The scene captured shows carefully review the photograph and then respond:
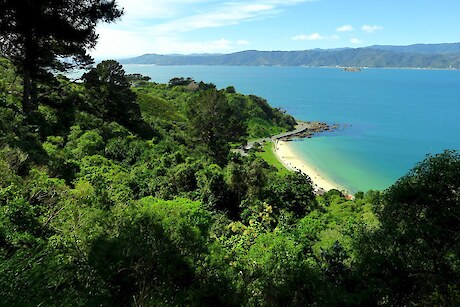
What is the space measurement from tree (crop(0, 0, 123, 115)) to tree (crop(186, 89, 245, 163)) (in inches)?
1077

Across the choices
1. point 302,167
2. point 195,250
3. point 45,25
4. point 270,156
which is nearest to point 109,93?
point 45,25

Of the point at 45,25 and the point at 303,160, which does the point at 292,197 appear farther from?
the point at 303,160

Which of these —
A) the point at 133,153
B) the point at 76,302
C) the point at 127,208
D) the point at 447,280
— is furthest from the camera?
the point at 133,153

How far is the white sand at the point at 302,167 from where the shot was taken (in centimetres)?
5781

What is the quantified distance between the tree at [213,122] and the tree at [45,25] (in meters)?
27.4

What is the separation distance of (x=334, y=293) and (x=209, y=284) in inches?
177

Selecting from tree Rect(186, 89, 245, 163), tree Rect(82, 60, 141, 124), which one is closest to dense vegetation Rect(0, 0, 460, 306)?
tree Rect(82, 60, 141, 124)

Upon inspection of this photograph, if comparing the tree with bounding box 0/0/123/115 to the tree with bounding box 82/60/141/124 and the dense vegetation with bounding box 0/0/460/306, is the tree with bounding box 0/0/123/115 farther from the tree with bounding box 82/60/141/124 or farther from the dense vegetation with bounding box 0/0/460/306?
the tree with bounding box 82/60/141/124

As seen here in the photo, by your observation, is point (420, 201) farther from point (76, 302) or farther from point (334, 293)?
point (76, 302)

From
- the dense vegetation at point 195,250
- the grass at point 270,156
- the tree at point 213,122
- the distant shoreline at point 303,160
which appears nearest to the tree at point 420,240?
the dense vegetation at point 195,250

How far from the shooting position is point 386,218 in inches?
534

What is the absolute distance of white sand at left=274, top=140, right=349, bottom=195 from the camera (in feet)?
190

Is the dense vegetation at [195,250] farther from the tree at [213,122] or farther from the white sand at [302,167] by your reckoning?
the white sand at [302,167]

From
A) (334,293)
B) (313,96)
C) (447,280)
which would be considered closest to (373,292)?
(334,293)
